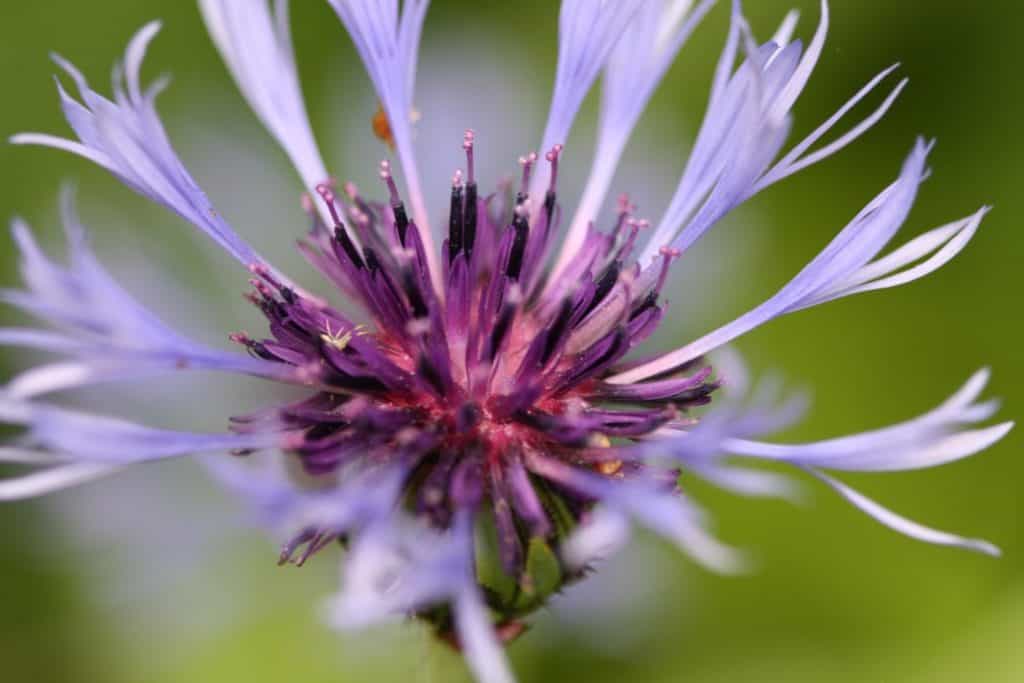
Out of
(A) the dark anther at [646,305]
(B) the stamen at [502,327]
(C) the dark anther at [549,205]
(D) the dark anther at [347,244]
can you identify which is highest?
(D) the dark anther at [347,244]

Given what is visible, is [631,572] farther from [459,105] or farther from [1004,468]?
[459,105]

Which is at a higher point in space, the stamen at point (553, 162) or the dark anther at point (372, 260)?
the stamen at point (553, 162)

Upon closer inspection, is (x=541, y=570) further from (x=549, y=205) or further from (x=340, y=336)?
(x=549, y=205)

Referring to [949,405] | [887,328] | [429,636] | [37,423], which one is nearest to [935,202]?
[887,328]

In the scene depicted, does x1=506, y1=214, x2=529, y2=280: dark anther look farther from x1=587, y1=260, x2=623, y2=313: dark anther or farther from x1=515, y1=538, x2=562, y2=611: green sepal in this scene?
x1=515, y1=538, x2=562, y2=611: green sepal

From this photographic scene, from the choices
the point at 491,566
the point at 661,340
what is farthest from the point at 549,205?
the point at 661,340

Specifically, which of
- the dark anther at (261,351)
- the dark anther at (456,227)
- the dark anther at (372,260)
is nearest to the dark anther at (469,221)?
the dark anther at (456,227)

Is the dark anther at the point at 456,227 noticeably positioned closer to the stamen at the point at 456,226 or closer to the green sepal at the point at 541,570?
the stamen at the point at 456,226
